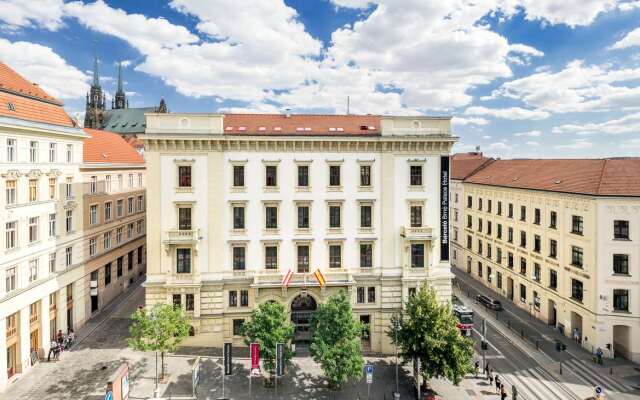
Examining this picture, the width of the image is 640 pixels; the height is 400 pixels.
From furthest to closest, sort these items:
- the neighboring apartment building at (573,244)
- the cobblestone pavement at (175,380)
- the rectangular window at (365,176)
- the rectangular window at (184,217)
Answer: the neighboring apartment building at (573,244) → the rectangular window at (365,176) → the rectangular window at (184,217) → the cobblestone pavement at (175,380)

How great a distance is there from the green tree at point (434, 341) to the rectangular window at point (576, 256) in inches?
766

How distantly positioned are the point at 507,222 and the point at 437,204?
21.4m

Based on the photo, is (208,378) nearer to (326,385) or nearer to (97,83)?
(326,385)

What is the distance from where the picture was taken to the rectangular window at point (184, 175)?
3528 centimetres

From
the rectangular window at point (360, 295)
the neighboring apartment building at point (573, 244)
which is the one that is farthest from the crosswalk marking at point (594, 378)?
the rectangular window at point (360, 295)

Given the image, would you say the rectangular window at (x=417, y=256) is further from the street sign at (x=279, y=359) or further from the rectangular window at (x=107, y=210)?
the rectangular window at (x=107, y=210)

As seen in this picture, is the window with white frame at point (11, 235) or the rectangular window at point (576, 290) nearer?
the window with white frame at point (11, 235)

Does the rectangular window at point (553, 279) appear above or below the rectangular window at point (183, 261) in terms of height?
below

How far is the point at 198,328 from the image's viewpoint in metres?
35.3

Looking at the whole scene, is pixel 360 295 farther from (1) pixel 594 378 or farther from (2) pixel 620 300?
(2) pixel 620 300

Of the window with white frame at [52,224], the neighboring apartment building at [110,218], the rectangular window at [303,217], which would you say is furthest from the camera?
the neighboring apartment building at [110,218]

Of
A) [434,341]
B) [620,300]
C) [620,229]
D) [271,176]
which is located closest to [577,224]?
[620,229]

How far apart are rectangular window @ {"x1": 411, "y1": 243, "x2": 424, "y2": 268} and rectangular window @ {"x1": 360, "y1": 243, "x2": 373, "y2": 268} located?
13.0ft

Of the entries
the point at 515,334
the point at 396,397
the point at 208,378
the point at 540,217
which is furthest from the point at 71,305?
the point at 540,217
